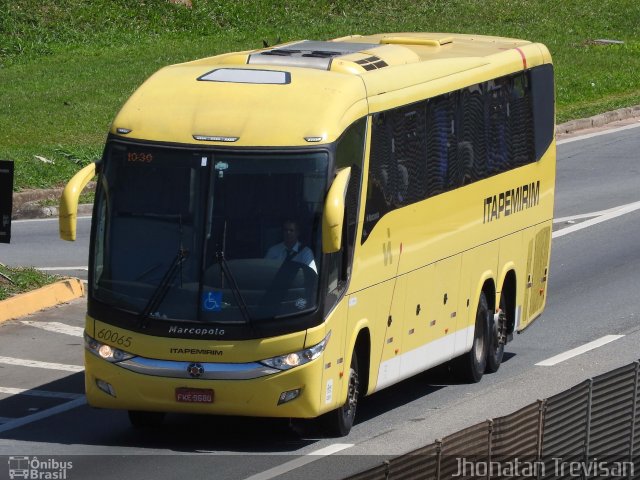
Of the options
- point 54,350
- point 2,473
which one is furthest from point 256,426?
point 54,350

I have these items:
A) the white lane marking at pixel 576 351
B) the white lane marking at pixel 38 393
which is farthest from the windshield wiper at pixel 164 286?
the white lane marking at pixel 576 351

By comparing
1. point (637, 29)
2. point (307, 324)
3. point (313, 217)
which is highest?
point (313, 217)

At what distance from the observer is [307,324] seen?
42.2ft

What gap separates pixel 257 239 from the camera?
42.3ft

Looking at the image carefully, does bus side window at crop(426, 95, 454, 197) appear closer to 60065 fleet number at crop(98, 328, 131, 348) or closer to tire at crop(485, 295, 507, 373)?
tire at crop(485, 295, 507, 373)

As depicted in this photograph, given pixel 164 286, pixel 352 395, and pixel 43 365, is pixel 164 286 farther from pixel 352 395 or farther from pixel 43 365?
pixel 43 365

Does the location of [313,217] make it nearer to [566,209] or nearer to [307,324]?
[307,324]

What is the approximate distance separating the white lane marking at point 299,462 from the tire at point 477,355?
3.14 meters

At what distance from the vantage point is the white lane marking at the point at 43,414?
14367 millimetres

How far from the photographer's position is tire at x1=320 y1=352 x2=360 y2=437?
537 inches

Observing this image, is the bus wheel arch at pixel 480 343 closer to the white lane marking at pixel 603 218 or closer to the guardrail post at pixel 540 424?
the guardrail post at pixel 540 424

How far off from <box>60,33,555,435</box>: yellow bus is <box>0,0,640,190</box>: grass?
14.3 metres

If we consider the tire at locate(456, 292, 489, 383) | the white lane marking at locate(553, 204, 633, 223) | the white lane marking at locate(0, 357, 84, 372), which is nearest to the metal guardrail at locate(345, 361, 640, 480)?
the tire at locate(456, 292, 489, 383)

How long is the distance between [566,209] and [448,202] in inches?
424
